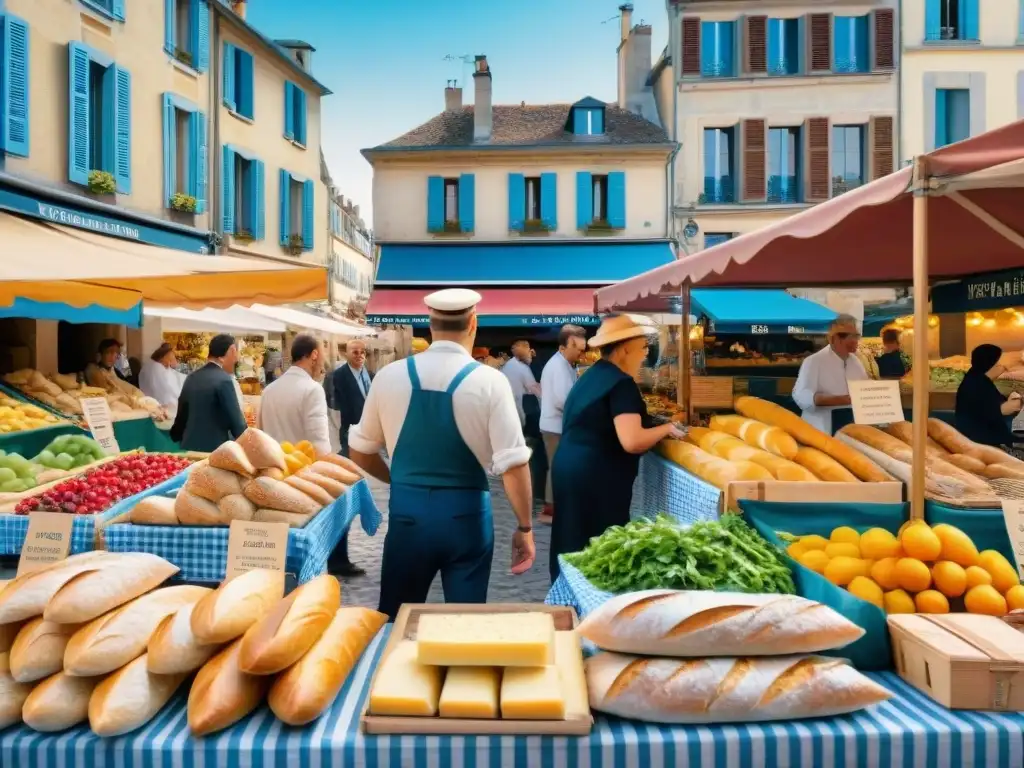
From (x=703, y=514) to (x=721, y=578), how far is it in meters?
1.31

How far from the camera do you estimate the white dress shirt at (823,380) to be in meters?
6.93

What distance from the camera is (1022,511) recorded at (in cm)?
243

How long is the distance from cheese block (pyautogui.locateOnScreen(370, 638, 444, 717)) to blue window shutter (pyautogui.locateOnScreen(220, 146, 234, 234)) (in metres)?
15.3

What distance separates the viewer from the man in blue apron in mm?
2930

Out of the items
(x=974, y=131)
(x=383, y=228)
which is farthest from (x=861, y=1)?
(x=383, y=228)

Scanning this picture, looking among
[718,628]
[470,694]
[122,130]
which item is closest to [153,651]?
[470,694]

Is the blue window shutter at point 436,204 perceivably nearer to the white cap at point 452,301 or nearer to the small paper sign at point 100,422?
the small paper sign at point 100,422

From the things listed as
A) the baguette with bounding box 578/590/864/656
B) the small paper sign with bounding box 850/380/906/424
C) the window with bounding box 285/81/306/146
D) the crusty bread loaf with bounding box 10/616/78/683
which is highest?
the window with bounding box 285/81/306/146

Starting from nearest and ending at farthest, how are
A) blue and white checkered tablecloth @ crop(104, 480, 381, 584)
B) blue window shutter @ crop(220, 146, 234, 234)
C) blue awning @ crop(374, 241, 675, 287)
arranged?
1. blue and white checkered tablecloth @ crop(104, 480, 381, 584)
2. blue window shutter @ crop(220, 146, 234, 234)
3. blue awning @ crop(374, 241, 675, 287)

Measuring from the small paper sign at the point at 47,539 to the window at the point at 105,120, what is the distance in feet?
32.0

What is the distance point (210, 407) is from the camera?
220 inches

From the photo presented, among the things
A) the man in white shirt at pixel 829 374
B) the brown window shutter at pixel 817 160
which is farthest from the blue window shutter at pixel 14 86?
the brown window shutter at pixel 817 160

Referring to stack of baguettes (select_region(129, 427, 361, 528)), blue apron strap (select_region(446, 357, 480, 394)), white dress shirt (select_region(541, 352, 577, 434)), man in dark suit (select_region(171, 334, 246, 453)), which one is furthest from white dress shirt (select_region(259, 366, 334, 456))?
white dress shirt (select_region(541, 352, 577, 434))

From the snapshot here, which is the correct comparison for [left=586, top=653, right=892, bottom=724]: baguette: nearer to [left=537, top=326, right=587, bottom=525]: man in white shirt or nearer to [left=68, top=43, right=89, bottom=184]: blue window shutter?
[left=537, top=326, right=587, bottom=525]: man in white shirt
